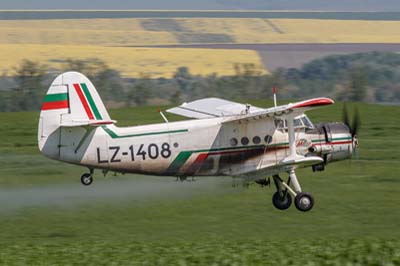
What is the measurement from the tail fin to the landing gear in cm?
457

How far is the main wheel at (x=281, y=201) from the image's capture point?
23047mm

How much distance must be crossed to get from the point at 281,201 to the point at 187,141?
2876 mm

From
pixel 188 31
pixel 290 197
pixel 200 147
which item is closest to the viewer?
pixel 200 147

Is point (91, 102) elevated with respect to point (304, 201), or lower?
elevated

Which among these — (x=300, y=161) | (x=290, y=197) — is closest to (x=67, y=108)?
(x=300, y=161)

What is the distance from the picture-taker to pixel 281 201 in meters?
23.1

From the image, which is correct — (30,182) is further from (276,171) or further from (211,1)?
(211,1)

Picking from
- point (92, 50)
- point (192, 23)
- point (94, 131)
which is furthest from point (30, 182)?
point (192, 23)

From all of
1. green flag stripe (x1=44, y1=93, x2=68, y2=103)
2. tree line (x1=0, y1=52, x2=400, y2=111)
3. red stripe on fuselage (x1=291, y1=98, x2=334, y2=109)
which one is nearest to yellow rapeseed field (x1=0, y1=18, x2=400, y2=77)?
tree line (x1=0, y1=52, x2=400, y2=111)

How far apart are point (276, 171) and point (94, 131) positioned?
4447 millimetres

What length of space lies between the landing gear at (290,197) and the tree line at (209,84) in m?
26.3

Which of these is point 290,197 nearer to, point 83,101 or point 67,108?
point 83,101

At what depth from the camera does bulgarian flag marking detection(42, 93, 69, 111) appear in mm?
21766

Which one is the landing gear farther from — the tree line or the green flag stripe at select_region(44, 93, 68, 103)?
the tree line
